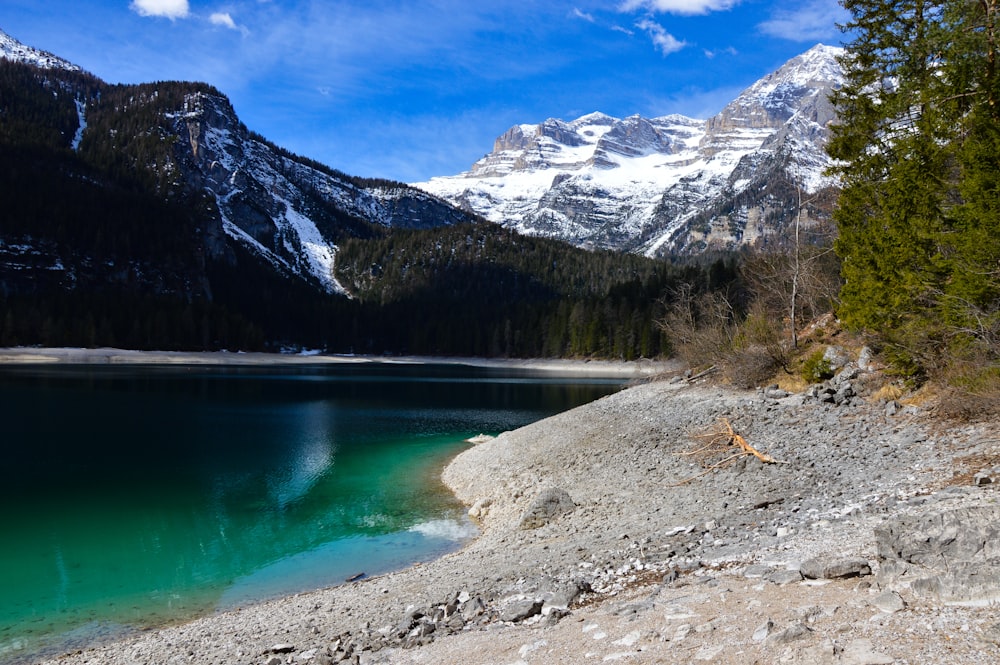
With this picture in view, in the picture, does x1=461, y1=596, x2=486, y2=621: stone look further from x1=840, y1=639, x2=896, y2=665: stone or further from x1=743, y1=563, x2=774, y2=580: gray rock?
x1=840, y1=639, x2=896, y2=665: stone

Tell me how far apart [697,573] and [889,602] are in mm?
3448

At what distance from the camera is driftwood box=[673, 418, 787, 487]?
56.2 ft

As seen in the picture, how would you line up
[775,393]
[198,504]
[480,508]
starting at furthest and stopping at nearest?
[198,504], [775,393], [480,508]

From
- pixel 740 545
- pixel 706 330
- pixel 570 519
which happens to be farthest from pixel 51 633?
pixel 706 330

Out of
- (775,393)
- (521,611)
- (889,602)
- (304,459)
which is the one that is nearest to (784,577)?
(889,602)

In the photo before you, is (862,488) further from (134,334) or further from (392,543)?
(134,334)

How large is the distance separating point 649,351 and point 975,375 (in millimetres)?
93869

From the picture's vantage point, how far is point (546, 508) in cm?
1723

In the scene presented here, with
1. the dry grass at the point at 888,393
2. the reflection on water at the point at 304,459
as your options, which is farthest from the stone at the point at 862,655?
the reflection on water at the point at 304,459

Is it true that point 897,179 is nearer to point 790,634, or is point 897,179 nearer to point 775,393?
point 775,393

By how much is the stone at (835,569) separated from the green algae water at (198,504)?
37.2 feet

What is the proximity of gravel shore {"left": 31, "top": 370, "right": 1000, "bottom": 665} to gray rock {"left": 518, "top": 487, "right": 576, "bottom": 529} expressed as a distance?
61 mm

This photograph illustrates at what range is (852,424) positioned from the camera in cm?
1711

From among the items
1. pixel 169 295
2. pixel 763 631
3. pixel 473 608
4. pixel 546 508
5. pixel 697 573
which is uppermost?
pixel 169 295
